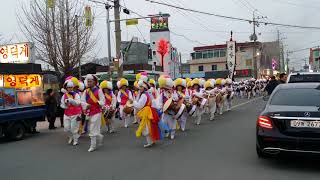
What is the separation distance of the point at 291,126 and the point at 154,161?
2963mm

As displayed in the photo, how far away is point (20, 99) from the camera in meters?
14.6

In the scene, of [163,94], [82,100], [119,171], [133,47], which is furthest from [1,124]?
[133,47]

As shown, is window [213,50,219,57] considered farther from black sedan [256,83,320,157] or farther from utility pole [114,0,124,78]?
black sedan [256,83,320,157]

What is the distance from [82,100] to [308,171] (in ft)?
19.7

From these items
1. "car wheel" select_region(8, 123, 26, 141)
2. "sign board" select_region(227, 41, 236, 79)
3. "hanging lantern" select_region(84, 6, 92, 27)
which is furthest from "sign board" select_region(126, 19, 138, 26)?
"sign board" select_region(227, 41, 236, 79)

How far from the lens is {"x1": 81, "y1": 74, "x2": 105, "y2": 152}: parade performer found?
11.0 m

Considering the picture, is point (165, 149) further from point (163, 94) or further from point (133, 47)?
point (133, 47)

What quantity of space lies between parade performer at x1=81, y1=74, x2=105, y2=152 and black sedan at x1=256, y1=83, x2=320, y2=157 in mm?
4252

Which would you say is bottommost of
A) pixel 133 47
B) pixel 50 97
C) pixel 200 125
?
pixel 200 125

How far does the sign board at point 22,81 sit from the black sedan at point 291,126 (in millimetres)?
9190

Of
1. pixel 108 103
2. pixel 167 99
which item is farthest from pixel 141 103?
pixel 108 103

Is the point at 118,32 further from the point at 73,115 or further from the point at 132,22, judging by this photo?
the point at 73,115

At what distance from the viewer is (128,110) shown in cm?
1272

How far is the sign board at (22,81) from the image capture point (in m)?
14.6
